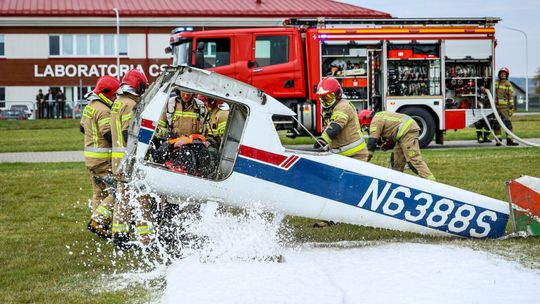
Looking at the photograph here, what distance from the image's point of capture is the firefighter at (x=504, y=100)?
20156 millimetres

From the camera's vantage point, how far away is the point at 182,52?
1980cm

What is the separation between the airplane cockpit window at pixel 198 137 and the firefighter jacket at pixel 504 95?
490 inches

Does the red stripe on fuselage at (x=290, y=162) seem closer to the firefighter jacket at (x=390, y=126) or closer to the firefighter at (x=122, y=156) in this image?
the firefighter at (x=122, y=156)

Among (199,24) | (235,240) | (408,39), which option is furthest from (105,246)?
(199,24)

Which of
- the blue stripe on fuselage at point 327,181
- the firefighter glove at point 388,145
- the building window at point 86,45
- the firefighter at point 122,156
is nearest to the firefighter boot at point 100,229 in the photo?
the firefighter at point 122,156

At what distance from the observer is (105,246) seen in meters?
8.95

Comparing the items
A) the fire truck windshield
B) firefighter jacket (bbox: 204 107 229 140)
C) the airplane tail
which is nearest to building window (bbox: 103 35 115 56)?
the fire truck windshield

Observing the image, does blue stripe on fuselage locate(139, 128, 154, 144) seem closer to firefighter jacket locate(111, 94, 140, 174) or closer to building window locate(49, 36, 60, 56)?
firefighter jacket locate(111, 94, 140, 174)

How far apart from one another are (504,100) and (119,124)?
44.9 feet

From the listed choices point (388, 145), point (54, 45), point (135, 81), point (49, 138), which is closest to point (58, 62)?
point (54, 45)

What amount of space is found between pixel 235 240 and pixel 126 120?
2.00 metres

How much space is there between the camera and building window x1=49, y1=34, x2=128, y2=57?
165 ft

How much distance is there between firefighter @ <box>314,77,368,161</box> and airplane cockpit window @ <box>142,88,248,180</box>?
138 centimetres

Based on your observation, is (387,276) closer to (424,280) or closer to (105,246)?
(424,280)
